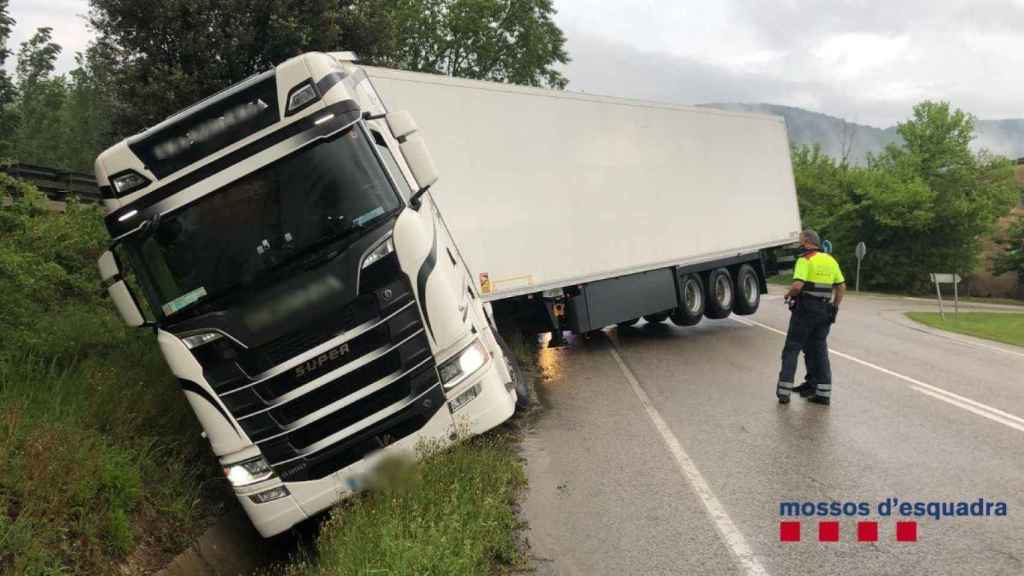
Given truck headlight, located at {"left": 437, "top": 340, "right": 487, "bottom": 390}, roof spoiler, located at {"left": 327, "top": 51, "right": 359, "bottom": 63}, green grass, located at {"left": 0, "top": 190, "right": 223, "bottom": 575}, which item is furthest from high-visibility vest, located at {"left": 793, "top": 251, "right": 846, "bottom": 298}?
green grass, located at {"left": 0, "top": 190, "right": 223, "bottom": 575}

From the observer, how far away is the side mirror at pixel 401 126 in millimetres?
6027

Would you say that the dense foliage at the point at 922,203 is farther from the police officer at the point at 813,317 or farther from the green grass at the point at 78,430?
the green grass at the point at 78,430

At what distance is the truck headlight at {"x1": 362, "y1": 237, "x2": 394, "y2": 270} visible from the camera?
17.5 ft

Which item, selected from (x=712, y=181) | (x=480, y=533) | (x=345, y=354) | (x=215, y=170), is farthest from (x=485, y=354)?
(x=712, y=181)

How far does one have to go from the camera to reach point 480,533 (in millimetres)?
4617

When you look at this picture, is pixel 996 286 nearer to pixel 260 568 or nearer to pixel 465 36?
pixel 465 36

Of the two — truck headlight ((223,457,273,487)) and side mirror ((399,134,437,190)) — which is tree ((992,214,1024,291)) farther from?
truck headlight ((223,457,273,487))

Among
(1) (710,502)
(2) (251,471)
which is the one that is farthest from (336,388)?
(1) (710,502)

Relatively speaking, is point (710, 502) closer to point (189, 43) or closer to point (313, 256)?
point (313, 256)

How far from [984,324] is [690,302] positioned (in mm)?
13675

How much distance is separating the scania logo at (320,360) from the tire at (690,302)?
30.9 feet

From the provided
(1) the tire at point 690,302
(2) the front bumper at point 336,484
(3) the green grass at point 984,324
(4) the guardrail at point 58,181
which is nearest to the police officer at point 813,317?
(2) the front bumper at point 336,484

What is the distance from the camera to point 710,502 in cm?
552

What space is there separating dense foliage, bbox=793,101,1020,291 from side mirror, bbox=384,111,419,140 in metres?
46.2
